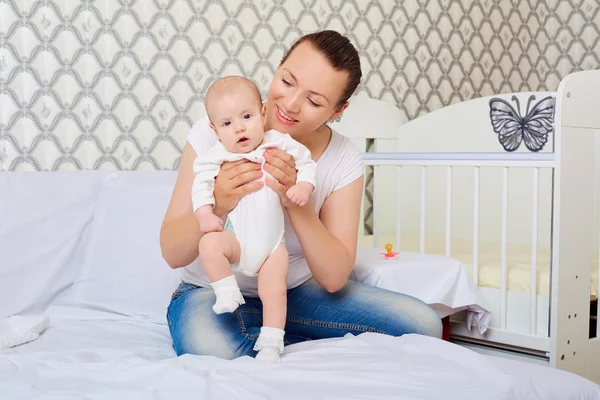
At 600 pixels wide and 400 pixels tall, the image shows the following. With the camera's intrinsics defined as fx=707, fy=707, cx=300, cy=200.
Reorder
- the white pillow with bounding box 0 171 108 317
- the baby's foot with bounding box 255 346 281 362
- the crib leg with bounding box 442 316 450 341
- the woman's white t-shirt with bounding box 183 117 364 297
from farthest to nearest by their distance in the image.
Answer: the crib leg with bounding box 442 316 450 341 → the white pillow with bounding box 0 171 108 317 → the woman's white t-shirt with bounding box 183 117 364 297 → the baby's foot with bounding box 255 346 281 362

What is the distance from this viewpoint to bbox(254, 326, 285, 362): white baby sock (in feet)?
4.01

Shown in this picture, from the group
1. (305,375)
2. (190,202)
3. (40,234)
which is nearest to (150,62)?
(40,234)

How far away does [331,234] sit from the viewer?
56.3 inches

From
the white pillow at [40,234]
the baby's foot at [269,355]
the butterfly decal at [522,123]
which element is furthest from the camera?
the butterfly decal at [522,123]

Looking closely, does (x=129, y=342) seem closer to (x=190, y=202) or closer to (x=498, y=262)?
(x=190, y=202)

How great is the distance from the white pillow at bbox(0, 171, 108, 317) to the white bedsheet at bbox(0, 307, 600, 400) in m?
0.36

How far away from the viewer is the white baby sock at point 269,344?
1.22 m

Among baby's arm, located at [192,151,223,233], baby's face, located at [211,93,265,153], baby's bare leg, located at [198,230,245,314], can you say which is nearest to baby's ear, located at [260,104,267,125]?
baby's face, located at [211,93,265,153]

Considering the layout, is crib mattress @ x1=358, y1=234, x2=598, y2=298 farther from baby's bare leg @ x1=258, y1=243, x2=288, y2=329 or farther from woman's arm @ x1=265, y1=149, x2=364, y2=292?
baby's bare leg @ x1=258, y1=243, x2=288, y2=329

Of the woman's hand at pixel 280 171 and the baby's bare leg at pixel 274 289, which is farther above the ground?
the woman's hand at pixel 280 171

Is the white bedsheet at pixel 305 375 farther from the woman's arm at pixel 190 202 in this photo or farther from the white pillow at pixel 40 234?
the white pillow at pixel 40 234

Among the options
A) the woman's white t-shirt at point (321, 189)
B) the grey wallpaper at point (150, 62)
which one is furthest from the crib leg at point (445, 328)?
the grey wallpaper at point (150, 62)

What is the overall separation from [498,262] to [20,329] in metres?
1.38

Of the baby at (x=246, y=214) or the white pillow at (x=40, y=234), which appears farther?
the white pillow at (x=40, y=234)
